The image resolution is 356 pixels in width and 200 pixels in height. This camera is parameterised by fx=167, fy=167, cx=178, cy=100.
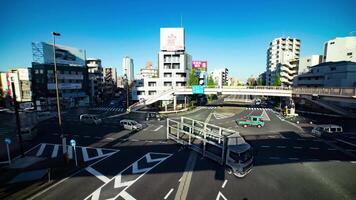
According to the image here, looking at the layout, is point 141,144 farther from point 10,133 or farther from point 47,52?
point 47,52

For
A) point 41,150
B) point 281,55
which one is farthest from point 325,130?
point 281,55

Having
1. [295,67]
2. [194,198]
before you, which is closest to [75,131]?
[194,198]

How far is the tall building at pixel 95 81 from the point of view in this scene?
75.9 metres

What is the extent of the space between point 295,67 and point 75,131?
9122cm

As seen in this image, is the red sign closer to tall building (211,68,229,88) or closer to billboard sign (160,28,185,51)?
billboard sign (160,28,185,51)

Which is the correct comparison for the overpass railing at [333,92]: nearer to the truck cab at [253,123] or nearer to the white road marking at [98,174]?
the truck cab at [253,123]

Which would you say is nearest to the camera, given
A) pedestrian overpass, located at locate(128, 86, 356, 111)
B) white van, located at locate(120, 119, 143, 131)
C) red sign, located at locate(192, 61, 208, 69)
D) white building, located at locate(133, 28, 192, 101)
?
white van, located at locate(120, 119, 143, 131)

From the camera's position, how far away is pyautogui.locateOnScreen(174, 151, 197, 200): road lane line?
41.9 ft

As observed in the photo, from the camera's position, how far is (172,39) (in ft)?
205

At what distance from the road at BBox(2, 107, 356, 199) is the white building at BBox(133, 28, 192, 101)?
3970cm

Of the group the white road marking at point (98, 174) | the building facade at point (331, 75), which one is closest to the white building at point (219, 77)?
the building facade at point (331, 75)

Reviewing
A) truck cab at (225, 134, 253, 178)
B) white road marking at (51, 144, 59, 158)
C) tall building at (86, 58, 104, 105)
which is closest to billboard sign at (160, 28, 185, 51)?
tall building at (86, 58, 104, 105)

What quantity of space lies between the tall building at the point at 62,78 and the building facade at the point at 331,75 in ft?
278

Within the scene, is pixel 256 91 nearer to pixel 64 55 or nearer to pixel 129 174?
pixel 129 174
